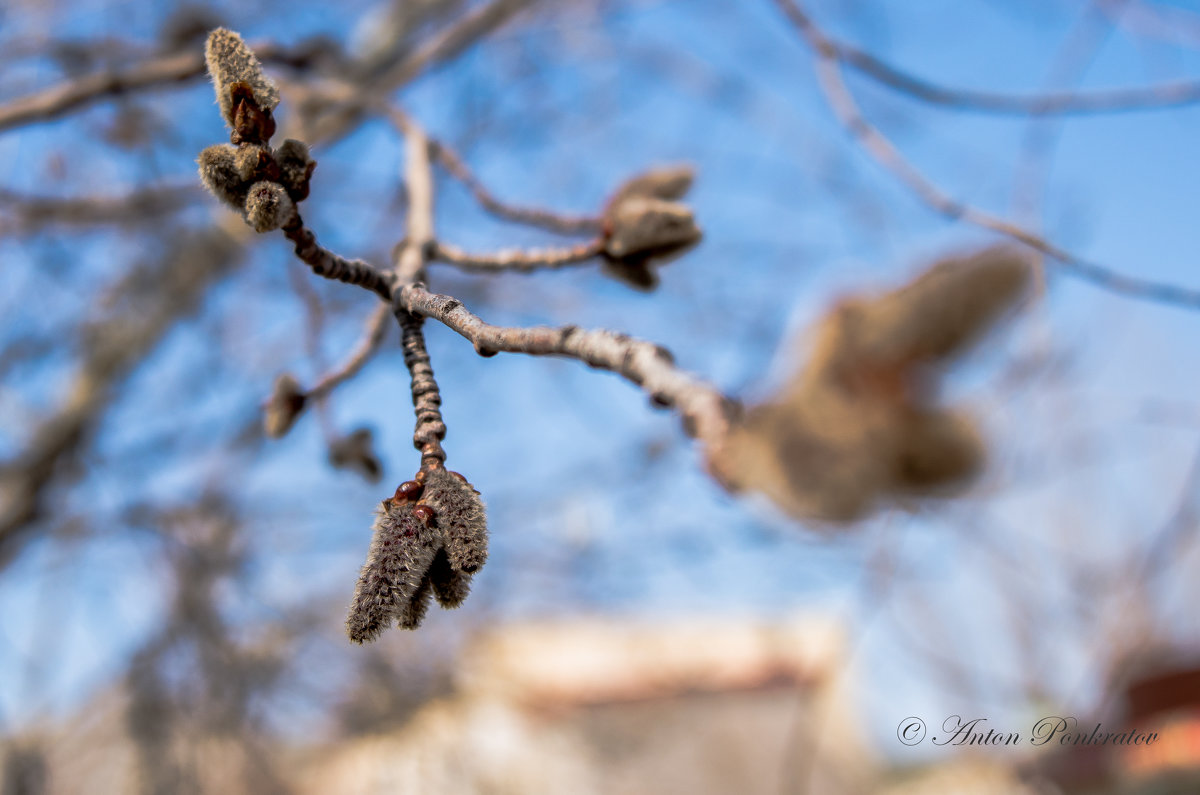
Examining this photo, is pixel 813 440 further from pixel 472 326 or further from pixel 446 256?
pixel 472 326

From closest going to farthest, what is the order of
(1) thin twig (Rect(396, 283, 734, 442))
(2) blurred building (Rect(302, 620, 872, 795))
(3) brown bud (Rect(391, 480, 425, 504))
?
(1) thin twig (Rect(396, 283, 734, 442)) → (3) brown bud (Rect(391, 480, 425, 504)) → (2) blurred building (Rect(302, 620, 872, 795))

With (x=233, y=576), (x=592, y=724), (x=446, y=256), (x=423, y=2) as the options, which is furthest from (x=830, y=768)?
(x=446, y=256)

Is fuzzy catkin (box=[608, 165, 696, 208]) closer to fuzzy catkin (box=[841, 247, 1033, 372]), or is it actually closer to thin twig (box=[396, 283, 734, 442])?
thin twig (box=[396, 283, 734, 442])

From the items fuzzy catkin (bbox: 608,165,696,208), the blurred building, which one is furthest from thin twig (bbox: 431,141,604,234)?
the blurred building

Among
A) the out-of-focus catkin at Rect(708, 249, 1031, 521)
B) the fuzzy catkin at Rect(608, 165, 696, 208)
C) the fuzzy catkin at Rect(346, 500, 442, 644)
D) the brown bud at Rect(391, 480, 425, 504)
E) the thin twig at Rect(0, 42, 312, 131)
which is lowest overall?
the fuzzy catkin at Rect(346, 500, 442, 644)

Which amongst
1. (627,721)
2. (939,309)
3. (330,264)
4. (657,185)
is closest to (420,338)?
(330,264)

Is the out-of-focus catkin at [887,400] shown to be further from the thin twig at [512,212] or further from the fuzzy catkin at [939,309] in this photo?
the thin twig at [512,212]
